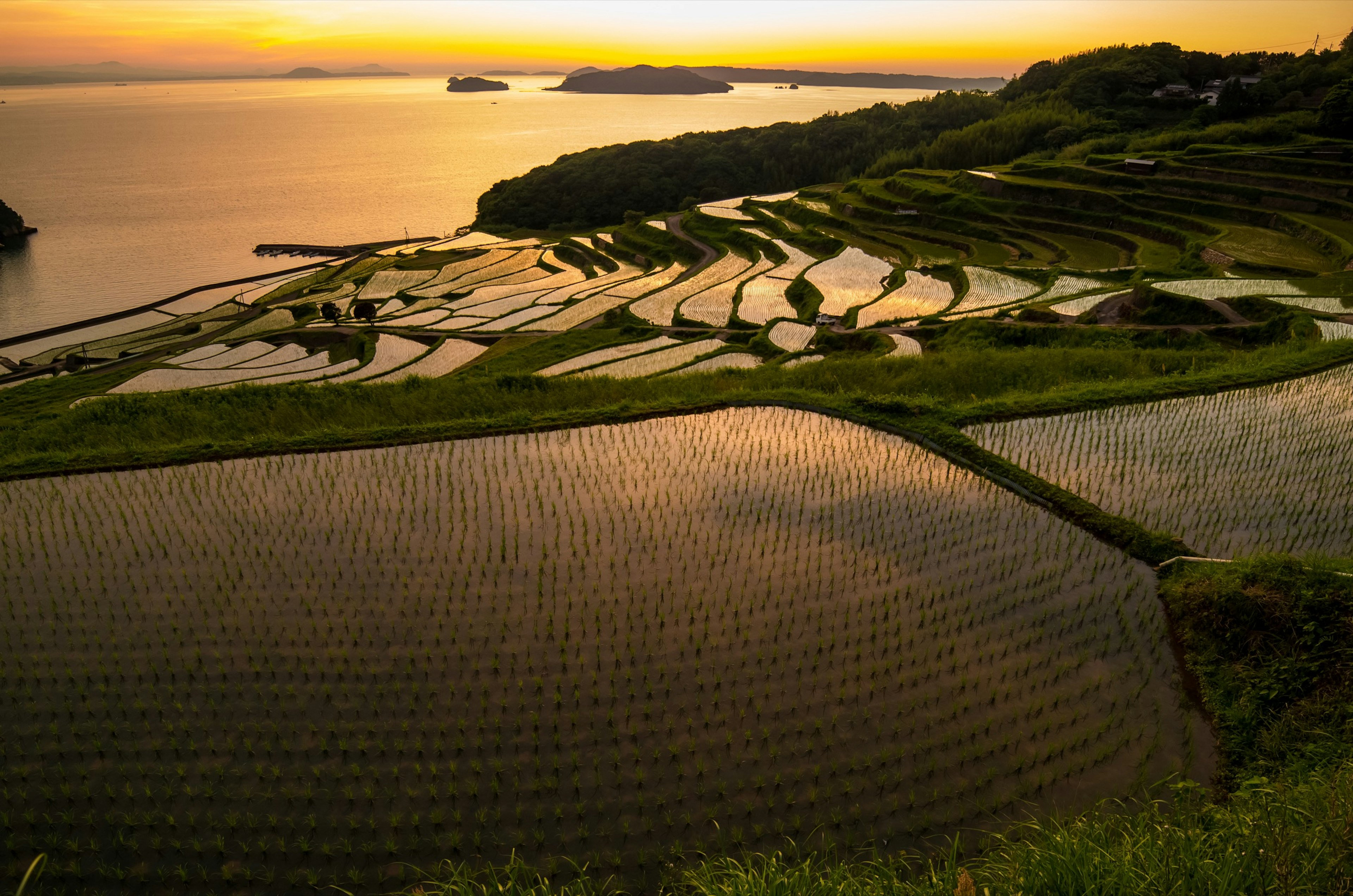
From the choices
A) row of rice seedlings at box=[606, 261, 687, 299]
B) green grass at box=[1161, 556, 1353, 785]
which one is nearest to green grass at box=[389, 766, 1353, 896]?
green grass at box=[1161, 556, 1353, 785]

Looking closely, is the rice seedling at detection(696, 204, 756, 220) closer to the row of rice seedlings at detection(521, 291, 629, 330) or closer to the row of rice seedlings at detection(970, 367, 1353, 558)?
the row of rice seedlings at detection(521, 291, 629, 330)

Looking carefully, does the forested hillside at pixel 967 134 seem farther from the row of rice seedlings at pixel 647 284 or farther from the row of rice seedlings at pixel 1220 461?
the row of rice seedlings at pixel 1220 461

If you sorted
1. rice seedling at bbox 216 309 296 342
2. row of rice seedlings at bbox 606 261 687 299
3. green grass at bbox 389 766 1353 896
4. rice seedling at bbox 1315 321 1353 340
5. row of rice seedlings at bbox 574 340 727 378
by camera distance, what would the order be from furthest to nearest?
1. row of rice seedlings at bbox 606 261 687 299
2. rice seedling at bbox 216 309 296 342
3. row of rice seedlings at bbox 574 340 727 378
4. rice seedling at bbox 1315 321 1353 340
5. green grass at bbox 389 766 1353 896

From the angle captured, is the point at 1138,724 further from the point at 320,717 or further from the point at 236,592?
the point at 236,592

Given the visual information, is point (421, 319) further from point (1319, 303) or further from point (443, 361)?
point (1319, 303)

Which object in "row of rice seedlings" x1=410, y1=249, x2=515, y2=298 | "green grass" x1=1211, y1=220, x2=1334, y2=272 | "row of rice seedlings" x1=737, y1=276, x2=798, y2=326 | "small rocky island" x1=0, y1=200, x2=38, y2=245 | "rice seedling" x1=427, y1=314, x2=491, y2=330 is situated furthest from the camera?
"small rocky island" x1=0, y1=200, x2=38, y2=245

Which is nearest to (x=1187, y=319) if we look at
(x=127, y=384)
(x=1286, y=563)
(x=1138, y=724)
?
(x=1286, y=563)
